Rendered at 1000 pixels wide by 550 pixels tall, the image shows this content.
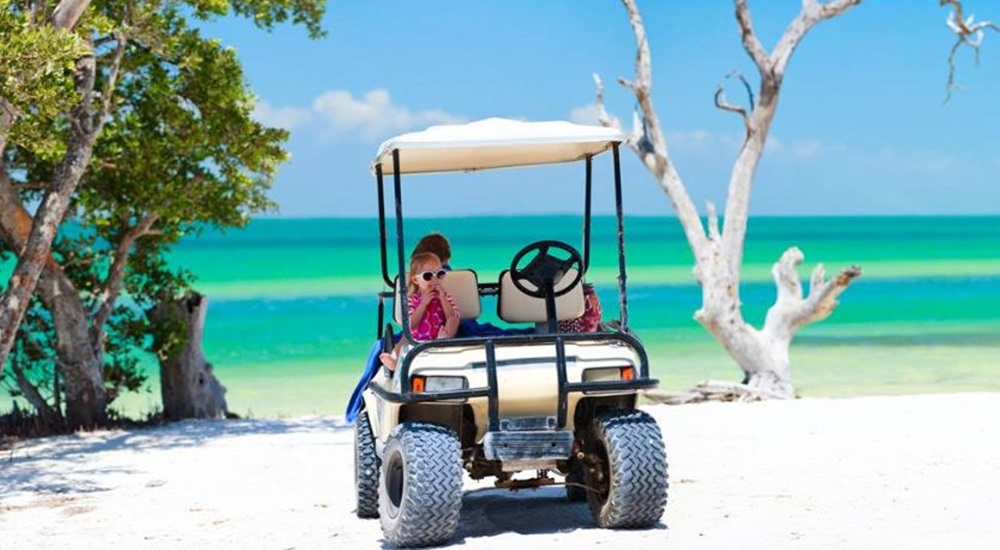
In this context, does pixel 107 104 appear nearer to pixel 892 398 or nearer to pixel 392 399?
pixel 392 399

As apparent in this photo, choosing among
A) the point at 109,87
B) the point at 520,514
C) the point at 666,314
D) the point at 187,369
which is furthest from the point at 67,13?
the point at 666,314

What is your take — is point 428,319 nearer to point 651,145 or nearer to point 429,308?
point 429,308

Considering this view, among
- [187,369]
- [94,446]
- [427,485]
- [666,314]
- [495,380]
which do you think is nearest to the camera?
[427,485]

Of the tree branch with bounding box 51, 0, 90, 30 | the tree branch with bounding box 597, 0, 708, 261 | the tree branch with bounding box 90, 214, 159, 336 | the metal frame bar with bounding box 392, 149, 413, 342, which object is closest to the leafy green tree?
the tree branch with bounding box 90, 214, 159, 336

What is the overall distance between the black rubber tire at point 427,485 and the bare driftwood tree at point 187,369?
733 cm

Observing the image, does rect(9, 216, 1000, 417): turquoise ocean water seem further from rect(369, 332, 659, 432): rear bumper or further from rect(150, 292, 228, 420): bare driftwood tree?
rect(369, 332, 659, 432): rear bumper

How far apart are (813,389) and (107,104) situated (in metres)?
11.7

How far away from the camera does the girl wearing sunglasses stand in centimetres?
752

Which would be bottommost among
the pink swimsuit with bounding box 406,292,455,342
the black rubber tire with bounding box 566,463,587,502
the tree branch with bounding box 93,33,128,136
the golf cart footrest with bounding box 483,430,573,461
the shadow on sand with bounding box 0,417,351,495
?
the black rubber tire with bounding box 566,463,587,502

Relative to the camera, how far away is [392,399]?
7184 mm

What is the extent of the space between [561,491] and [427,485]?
231 cm

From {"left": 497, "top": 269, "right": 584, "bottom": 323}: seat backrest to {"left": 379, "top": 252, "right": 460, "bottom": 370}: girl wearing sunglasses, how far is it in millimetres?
286

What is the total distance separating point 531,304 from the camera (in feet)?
25.4

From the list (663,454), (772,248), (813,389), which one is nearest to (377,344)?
(663,454)
